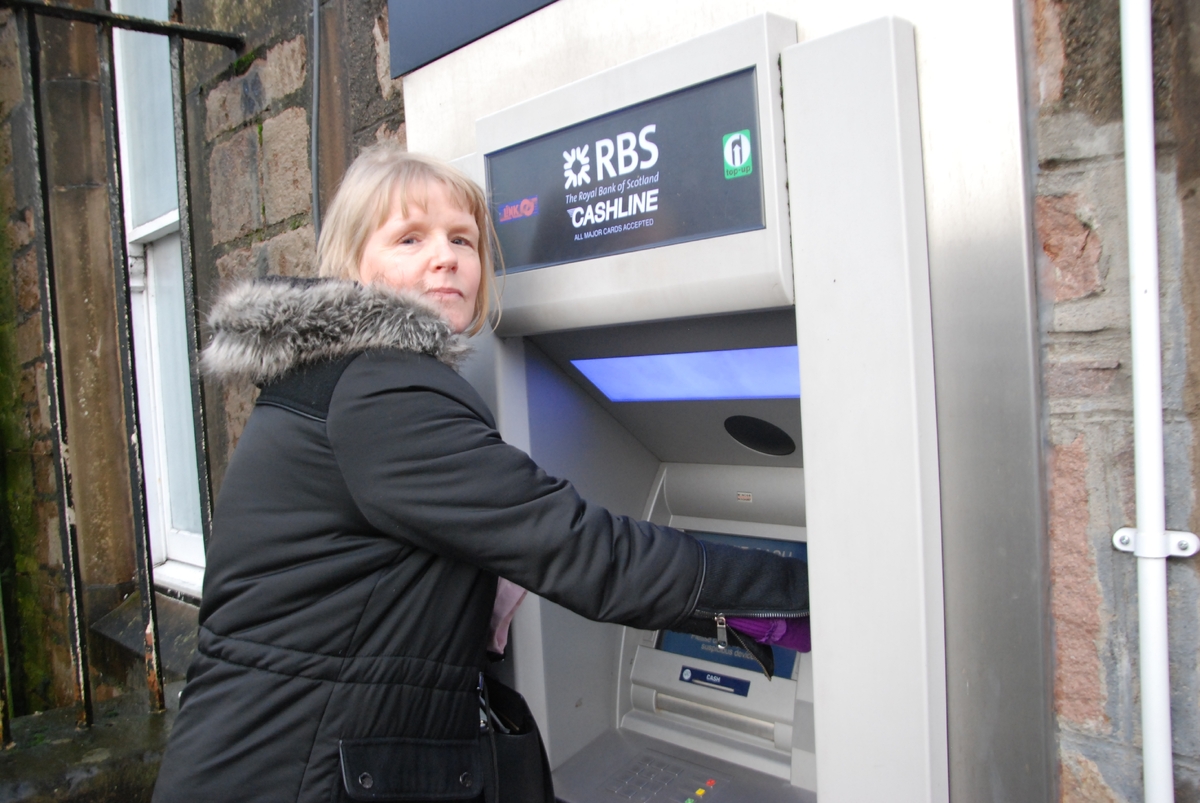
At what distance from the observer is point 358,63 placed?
2070mm

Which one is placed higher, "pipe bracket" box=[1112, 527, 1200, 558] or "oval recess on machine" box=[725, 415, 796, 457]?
"oval recess on machine" box=[725, 415, 796, 457]

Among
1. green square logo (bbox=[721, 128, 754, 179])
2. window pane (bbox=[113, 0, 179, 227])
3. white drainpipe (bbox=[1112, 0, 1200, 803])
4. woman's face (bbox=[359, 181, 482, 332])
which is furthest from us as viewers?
window pane (bbox=[113, 0, 179, 227])

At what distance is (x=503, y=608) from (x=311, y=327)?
52cm

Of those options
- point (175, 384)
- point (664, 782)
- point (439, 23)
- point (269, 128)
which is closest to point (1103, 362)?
point (664, 782)

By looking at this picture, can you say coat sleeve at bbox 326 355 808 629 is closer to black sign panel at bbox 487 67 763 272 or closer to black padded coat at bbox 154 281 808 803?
black padded coat at bbox 154 281 808 803

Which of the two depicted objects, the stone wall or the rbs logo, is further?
the rbs logo

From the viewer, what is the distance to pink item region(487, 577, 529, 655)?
1347 millimetres

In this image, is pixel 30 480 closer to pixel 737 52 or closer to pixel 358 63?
pixel 358 63

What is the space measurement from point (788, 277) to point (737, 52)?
0.27 m

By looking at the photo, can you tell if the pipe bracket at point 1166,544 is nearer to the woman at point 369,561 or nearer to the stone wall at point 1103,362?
the stone wall at point 1103,362

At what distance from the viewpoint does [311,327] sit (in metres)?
1.11

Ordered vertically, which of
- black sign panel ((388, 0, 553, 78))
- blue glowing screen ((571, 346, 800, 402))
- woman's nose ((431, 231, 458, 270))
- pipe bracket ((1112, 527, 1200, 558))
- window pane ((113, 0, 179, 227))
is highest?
window pane ((113, 0, 179, 227))

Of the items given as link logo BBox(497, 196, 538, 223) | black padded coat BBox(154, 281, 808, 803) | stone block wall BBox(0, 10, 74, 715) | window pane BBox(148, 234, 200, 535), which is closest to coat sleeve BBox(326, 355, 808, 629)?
black padded coat BBox(154, 281, 808, 803)

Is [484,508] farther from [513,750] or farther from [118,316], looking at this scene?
[118,316]
